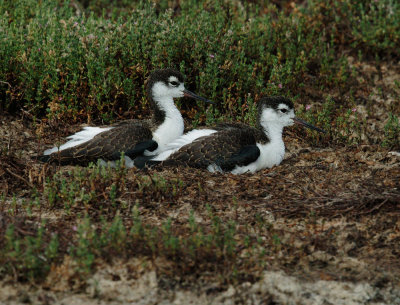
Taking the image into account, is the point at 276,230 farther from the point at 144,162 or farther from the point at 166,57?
the point at 166,57

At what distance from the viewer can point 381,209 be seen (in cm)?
582

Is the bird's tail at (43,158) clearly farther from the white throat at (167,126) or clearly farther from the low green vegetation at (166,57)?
the white throat at (167,126)

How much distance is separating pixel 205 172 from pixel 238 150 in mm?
464

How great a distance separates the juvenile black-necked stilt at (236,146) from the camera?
23.0 ft

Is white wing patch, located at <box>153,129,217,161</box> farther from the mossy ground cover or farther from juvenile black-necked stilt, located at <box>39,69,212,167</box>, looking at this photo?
the mossy ground cover

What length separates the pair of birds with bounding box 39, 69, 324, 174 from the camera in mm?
7039

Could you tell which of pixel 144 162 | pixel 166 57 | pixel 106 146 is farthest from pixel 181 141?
pixel 166 57

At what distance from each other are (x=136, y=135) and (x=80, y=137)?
661 millimetres

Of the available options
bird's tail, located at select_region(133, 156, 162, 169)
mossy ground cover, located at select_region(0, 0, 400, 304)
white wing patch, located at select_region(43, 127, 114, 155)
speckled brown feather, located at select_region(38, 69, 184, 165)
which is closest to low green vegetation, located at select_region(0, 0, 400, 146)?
mossy ground cover, located at select_region(0, 0, 400, 304)

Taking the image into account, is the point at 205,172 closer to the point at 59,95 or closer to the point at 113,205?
the point at 113,205

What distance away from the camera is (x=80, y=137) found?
7375 mm

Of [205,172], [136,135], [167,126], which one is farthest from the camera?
[167,126]

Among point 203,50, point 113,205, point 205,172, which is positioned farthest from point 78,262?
point 203,50

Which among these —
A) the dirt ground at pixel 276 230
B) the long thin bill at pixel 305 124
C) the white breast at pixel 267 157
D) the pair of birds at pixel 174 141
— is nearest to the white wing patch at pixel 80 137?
the pair of birds at pixel 174 141
